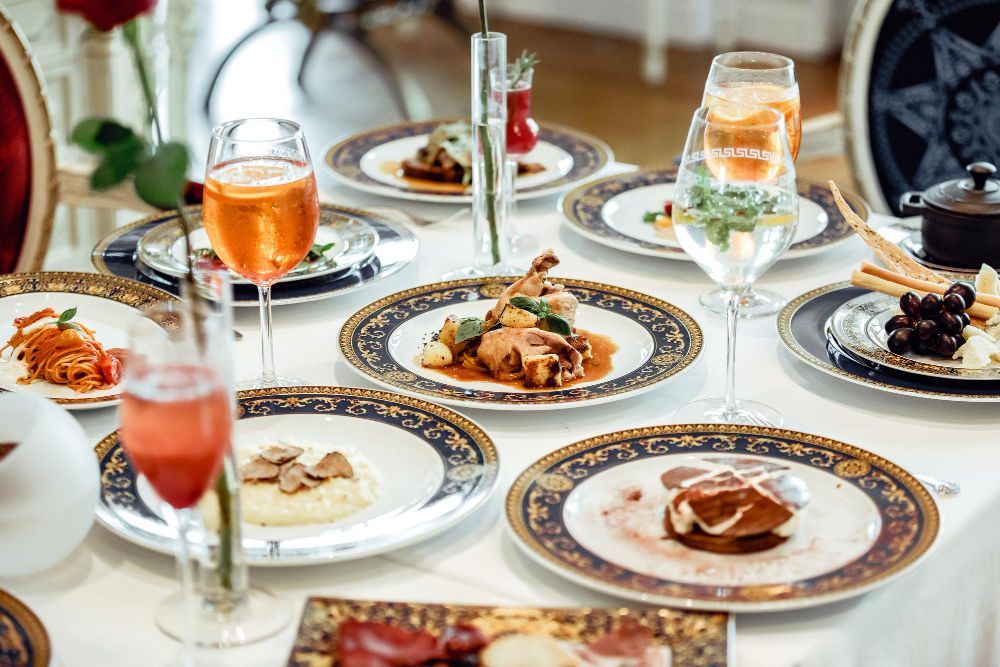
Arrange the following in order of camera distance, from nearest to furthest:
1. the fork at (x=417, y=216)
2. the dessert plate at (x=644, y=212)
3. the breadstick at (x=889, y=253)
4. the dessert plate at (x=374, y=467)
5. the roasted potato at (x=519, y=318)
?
the dessert plate at (x=374, y=467) < the roasted potato at (x=519, y=318) < the breadstick at (x=889, y=253) < the dessert plate at (x=644, y=212) < the fork at (x=417, y=216)

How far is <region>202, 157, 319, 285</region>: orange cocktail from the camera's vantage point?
1371 mm

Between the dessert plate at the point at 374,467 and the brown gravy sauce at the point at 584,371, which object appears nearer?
the dessert plate at the point at 374,467

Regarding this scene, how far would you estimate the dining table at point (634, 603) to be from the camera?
40.8 inches

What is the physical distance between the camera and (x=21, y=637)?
3.20 ft

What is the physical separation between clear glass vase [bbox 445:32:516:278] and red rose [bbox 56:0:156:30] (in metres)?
0.87

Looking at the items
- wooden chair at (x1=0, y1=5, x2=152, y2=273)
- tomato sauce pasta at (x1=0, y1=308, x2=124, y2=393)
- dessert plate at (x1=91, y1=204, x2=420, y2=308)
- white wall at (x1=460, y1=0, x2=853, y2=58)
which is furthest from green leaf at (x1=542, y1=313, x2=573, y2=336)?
white wall at (x1=460, y1=0, x2=853, y2=58)

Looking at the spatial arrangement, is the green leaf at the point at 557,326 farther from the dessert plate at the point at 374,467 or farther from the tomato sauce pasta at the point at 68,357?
the tomato sauce pasta at the point at 68,357

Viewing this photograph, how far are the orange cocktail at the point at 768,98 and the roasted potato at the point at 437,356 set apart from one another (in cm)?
58

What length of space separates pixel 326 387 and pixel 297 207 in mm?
196

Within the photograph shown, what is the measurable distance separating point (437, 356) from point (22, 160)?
138 centimetres

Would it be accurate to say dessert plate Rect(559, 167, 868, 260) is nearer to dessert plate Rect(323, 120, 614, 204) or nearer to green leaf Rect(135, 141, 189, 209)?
dessert plate Rect(323, 120, 614, 204)

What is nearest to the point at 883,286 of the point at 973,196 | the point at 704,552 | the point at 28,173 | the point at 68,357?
the point at 973,196

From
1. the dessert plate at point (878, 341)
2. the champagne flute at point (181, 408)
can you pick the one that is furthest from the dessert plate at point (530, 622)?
the dessert plate at point (878, 341)

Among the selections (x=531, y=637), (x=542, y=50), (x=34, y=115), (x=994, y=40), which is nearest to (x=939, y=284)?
(x=531, y=637)
